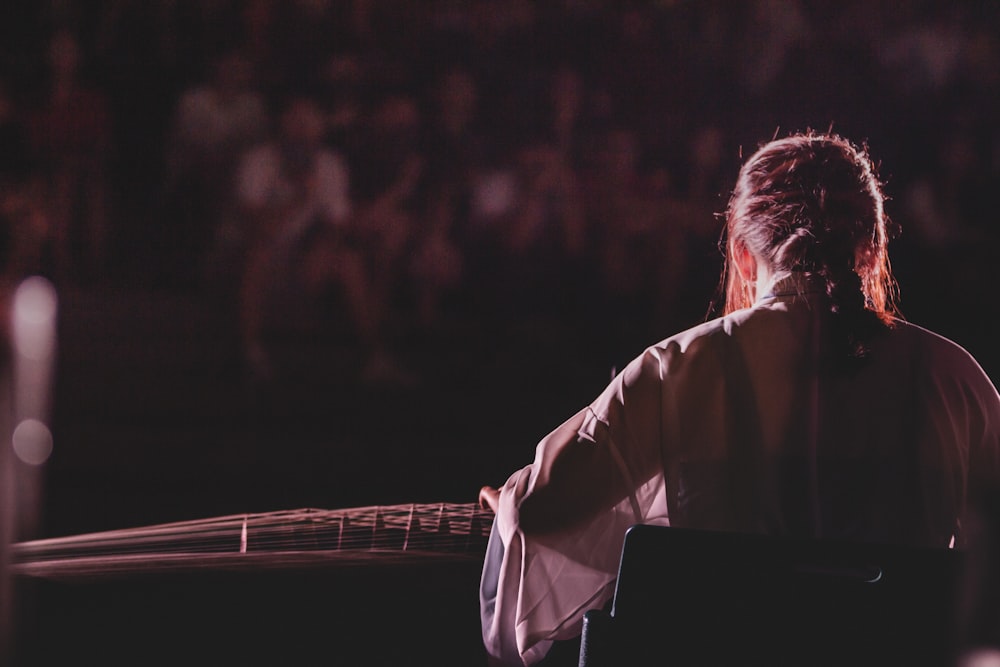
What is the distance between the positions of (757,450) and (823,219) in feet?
1.01

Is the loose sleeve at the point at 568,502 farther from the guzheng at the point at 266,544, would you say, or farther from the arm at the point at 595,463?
the guzheng at the point at 266,544

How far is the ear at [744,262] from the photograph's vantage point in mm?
1319

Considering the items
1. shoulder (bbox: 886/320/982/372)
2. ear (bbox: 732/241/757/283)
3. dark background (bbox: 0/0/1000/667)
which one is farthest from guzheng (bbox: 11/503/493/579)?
dark background (bbox: 0/0/1000/667)

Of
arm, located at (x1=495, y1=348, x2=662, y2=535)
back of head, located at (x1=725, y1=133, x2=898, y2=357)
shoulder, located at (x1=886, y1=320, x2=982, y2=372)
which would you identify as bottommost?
arm, located at (x1=495, y1=348, x2=662, y2=535)

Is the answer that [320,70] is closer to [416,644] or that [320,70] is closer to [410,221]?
[410,221]

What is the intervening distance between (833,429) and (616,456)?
0.25 metres

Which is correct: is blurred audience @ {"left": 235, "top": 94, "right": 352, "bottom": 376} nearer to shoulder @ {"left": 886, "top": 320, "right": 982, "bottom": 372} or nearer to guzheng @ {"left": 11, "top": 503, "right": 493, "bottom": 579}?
guzheng @ {"left": 11, "top": 503, "right": 493, "bottom": 579}

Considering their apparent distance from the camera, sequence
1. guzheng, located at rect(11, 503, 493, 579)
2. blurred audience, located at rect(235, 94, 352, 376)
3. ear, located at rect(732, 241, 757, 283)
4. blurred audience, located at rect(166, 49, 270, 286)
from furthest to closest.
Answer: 1. blurred audience, located at rect(166, 49, 270, 286)
2. blurred audience, located at rect(235, 94, 352, 376)
3. guzheng, located at rect(11, 503, 493, 579)
4. ear, located at rect(732, 241, 757, 283)

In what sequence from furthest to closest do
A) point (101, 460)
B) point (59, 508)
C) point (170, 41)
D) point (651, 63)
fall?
point (651, 63) → point (170, 41) → point (101, 460) → point (59, 508)

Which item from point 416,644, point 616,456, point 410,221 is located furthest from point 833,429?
point 410,221

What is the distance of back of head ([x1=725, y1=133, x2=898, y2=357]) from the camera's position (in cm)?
122

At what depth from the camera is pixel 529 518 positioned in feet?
3.79

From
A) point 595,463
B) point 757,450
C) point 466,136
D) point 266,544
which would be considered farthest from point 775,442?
point 466,136

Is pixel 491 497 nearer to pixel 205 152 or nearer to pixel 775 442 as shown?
pixel 775 442
